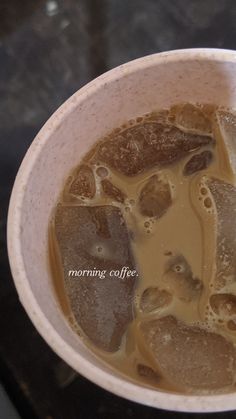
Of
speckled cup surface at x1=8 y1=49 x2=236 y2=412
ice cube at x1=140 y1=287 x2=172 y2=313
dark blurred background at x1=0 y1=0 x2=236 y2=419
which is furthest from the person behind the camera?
dark blurred background at x1=0 y1=0 x2=236 y2=419

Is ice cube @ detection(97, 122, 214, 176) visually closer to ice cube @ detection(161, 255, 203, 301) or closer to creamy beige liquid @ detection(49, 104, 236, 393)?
creamy beige liquid @ detection(49, 104, 236, 393)

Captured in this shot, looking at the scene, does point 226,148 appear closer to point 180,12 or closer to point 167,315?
point 167,315

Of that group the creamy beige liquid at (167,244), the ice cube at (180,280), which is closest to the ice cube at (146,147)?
the creamy beige liquid at (167,244)

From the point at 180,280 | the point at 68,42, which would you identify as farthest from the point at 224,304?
the point at 68,42

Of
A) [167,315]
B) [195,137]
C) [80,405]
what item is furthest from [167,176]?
[80,405]

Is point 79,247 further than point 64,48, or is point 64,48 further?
point 64,48

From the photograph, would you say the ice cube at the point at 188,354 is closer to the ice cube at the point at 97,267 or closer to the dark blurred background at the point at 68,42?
the ice cube at the point at 97,267

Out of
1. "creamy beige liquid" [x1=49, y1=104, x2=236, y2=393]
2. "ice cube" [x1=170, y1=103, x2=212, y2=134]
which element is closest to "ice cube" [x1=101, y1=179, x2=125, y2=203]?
"creamy beige liquid" [x1=49, y1=104, x2=236, y2=393]

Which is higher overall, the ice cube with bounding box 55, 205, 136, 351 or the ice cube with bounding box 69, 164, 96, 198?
the ice cube with bounding box 69, 164, 96, 198
